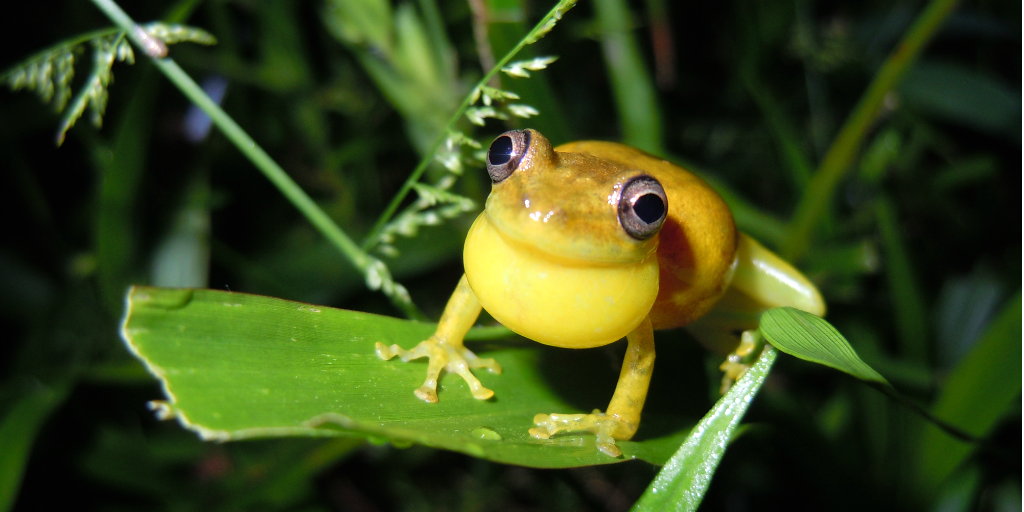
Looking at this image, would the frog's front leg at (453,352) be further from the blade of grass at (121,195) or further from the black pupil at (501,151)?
the blade of grass at (121,195)

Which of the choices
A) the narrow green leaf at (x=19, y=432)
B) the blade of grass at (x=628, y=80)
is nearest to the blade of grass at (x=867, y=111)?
the blade of grass at (x=628, y=80)

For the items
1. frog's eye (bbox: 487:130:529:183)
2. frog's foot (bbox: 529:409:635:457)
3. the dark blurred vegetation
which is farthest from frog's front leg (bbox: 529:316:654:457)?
the dark blurred vegetation

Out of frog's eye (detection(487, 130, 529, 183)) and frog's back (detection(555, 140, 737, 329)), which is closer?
frog's eye (detection(487, 130, 529, 183))

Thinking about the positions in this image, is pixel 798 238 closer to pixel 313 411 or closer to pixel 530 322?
pixel 530 322

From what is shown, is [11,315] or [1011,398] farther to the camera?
[11,315]

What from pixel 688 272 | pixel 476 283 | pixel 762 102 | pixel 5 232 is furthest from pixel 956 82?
pixel 5 232

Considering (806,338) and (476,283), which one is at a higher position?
(806,338)

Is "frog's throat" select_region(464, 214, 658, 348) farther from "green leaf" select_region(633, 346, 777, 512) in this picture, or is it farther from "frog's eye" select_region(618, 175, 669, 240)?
"green leaf" select_region(633, 346, 777, 512)

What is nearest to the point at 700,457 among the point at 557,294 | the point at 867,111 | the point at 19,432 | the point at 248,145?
the point at 557,294
